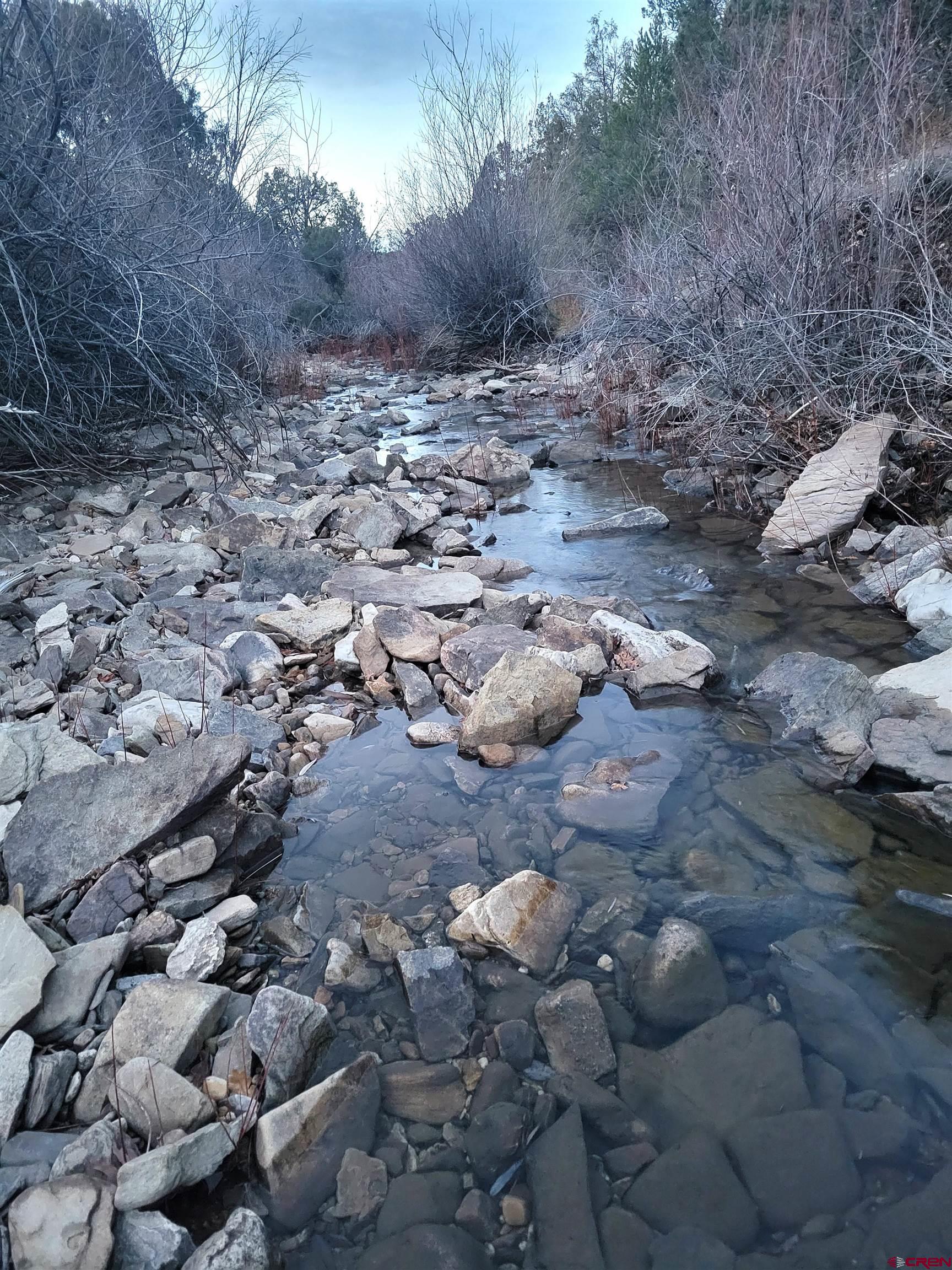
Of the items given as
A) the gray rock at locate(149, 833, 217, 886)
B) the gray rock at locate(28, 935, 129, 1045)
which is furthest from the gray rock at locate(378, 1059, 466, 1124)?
the gray rock at locate(149, 833, 217, 886)

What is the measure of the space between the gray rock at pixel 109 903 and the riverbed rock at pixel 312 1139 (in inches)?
26.9

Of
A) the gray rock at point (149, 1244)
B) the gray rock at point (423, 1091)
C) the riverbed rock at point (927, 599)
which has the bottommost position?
the gray rock at point (423, 1091)

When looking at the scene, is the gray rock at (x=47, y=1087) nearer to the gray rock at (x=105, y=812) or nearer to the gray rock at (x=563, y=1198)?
the gray rock at (x=105, y=812)

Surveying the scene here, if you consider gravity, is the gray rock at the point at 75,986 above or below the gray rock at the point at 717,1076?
above

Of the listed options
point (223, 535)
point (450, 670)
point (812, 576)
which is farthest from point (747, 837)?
point (223, 535)

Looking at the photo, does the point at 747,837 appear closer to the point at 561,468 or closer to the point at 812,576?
the point at 812,576

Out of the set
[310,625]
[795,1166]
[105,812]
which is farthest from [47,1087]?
[310,625]

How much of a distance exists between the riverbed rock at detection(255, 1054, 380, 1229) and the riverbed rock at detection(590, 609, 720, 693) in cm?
182

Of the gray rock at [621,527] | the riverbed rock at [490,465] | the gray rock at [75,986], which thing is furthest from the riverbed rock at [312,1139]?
the riverbed rock at [490,465]

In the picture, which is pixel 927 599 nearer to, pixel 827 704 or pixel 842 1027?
pixel 827 704

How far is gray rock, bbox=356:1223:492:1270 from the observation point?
4.33 ft

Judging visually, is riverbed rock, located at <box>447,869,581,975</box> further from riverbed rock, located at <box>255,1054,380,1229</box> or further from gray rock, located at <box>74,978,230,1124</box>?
gray rock, located at <box>74,978,230,1124</box>

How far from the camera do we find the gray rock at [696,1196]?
4.44 feet

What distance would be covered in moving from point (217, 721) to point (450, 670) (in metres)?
0.90
